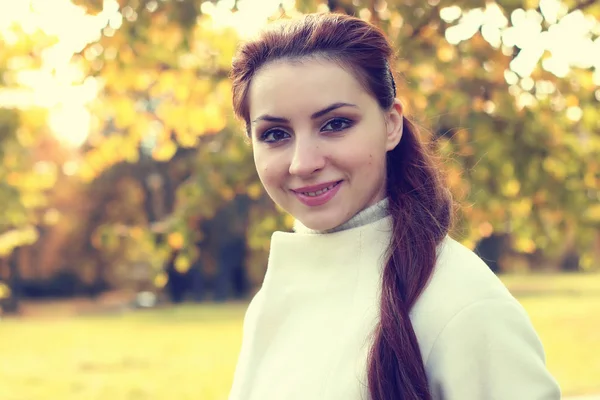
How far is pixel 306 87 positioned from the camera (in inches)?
62.1

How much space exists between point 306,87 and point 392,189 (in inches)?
12.0

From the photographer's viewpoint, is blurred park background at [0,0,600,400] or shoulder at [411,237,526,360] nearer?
shoulder at [411,237,526,360]

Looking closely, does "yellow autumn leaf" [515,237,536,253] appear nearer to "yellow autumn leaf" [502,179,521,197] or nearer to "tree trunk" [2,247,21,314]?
A: "yellow autumn leaf" [502,179,521,197]

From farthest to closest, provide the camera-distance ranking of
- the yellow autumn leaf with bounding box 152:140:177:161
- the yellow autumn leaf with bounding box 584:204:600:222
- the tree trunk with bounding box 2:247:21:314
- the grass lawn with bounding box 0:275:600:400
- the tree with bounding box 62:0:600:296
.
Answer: the tree trunk with bounding box 2:247:21:314, the grass lawn with bounding box 0:275:600:400, the yellow autumn leaf with bounding box 152:140:177:161, the yellow autumn leaf with bounding box 584:204:600:222, the tree with bounding box 62:0:600:296

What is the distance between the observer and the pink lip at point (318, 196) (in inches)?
64.1

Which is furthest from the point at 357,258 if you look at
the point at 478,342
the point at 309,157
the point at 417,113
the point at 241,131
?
the point at 417,113

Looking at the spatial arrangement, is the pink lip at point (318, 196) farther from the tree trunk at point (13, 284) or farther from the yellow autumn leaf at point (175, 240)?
the tree trunk at point (13, 284)

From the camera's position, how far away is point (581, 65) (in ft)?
14.2

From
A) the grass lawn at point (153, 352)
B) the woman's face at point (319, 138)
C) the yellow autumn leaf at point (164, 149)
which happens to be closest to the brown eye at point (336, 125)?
the woman's face at point (319, 138)

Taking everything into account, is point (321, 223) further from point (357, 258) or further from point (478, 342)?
point (478, 342)

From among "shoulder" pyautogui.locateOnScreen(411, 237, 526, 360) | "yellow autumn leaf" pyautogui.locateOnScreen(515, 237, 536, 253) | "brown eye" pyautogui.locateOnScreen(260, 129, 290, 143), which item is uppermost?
"brown eye" pyautogui.locateOnScreen(260, 129, 290, 143)

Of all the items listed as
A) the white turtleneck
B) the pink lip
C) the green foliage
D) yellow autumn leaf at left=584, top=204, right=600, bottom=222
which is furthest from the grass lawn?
the pink lip

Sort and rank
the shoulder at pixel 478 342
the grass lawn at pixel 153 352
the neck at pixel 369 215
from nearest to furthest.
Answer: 1. the shoulder at pixel 478 342
2. the neck at pixel 369 215
3. the grass lawn at pixel 153 352

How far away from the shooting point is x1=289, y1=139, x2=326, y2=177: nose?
1593mm
